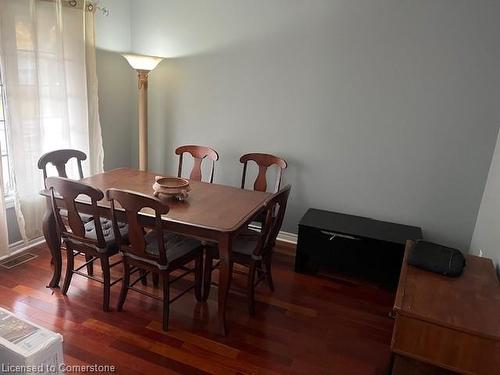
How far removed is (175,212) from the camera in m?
2.31

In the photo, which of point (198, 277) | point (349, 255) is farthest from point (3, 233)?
point (349, 255)

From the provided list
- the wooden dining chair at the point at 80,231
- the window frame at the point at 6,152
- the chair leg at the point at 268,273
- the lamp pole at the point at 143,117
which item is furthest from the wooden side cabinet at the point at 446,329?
the window frame at the point at 6,152

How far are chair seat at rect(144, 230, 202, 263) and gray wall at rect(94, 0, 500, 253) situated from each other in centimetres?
130

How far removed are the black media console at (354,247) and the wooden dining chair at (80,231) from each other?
1425 millimetres

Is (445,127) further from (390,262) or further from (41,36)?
(41,36)

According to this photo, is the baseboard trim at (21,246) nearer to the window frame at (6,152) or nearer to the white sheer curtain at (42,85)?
the white sheer curtain at (42,85)

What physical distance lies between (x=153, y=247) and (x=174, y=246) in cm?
13

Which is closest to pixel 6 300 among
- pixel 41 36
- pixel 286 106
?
pixel 41 36

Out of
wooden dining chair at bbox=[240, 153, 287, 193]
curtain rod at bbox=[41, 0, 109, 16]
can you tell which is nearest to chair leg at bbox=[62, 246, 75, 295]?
wooden dining chair at bbox=[240, 153, 287, 193]

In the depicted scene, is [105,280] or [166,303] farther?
[105,280]

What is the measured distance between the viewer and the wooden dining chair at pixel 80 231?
2213 mm

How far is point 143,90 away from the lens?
3.61 m

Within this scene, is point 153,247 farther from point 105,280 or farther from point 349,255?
point 349,255

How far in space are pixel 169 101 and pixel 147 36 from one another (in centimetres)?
67
